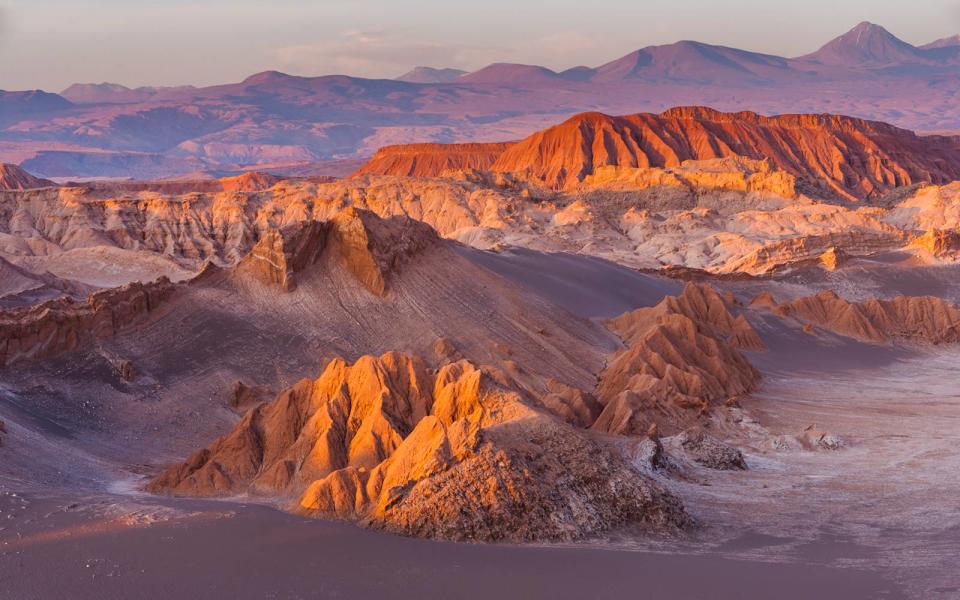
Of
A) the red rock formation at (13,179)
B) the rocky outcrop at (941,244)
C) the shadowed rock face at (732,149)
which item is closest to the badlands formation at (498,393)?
the rocky outcrop at (941,244)

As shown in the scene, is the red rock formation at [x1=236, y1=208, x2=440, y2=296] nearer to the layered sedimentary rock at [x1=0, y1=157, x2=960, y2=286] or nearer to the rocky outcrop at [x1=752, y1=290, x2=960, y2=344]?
the rocky outcrop at [x1=752, y1=290, x2=960, y2=344]

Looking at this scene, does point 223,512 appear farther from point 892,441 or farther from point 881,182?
point 881,182

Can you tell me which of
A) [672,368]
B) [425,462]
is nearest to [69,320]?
[425,462]

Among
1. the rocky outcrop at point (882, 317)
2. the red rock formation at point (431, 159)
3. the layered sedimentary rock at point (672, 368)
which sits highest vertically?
the red rock formation at point (431, 159)

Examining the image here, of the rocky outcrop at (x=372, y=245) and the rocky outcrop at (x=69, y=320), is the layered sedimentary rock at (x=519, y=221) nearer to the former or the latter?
the rocky outcrop at (x=372, y=245)

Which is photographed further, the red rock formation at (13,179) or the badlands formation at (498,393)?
the red rock formation at (13,179)

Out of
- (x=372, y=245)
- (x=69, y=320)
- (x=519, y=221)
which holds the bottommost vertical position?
(x=519, y=221)

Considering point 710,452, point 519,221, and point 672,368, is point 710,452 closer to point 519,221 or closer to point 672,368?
point 672,368
